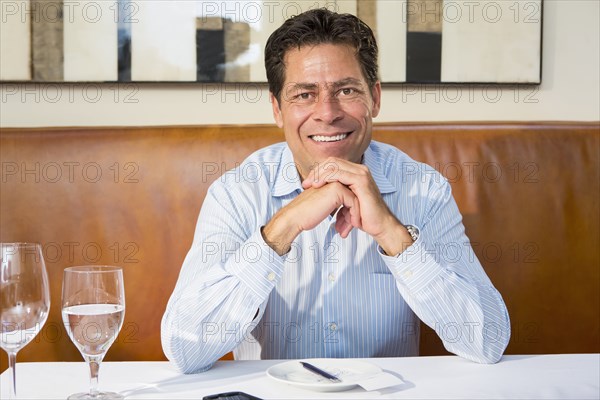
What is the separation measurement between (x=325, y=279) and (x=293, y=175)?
25cm

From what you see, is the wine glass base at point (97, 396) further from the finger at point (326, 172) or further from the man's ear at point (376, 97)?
the man's ear at point (376, 97)

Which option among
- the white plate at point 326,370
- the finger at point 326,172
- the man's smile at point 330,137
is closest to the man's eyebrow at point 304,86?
the man's smile at point 330,137

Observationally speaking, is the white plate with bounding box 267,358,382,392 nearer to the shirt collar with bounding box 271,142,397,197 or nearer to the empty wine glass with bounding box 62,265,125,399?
the empty wine glass with bounding box 62,265,125,399

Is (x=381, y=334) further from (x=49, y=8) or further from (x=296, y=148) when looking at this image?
(x=49, y=8)

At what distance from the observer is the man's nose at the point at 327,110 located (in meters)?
1.55

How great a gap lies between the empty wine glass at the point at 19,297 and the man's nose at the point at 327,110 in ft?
2.64

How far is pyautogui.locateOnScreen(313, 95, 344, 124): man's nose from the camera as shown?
155cm

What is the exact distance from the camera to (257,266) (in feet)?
4.21

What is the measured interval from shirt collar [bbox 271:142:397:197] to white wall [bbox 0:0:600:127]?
40 cm

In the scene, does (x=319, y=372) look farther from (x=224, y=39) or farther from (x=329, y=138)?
(x=224, y=39)

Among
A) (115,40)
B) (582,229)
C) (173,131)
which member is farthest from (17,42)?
(582,229)

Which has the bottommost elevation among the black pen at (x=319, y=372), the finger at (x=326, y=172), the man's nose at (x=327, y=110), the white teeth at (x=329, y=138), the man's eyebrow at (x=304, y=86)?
the black pen at (x=319, y=372)

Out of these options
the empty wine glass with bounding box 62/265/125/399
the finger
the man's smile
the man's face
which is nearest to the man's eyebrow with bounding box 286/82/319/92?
the man's face

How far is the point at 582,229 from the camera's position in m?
1.88
